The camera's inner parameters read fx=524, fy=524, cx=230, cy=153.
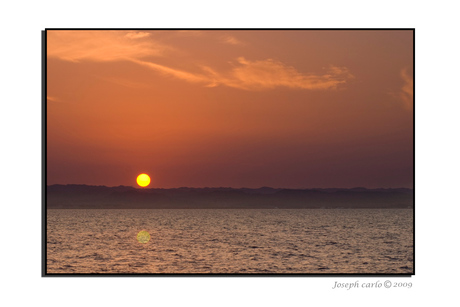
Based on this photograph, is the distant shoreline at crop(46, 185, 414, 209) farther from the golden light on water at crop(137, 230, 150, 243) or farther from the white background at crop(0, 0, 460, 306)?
the white background at crop(0, 0, 460, 306)

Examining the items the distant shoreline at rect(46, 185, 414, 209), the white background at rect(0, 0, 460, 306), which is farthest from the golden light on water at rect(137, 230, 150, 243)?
the white background at rect(0, 0, 460, 306)

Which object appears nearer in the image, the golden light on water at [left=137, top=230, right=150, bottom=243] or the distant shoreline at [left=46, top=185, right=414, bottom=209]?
the distant shoreline at [left=46, top=185, right=414, bottom=209]

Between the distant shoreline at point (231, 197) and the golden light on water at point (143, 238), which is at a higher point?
the distant shoreline at point (231, 197)

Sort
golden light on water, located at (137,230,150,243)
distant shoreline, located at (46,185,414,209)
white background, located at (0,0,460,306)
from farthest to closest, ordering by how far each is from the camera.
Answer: golden light on water, located at (137,230,150,243) < distant shoreline, located at (46,185,414,209) < white background, located at (0,0,460,306)

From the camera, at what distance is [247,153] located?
74.5 ft

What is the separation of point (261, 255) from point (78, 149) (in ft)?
37.3
